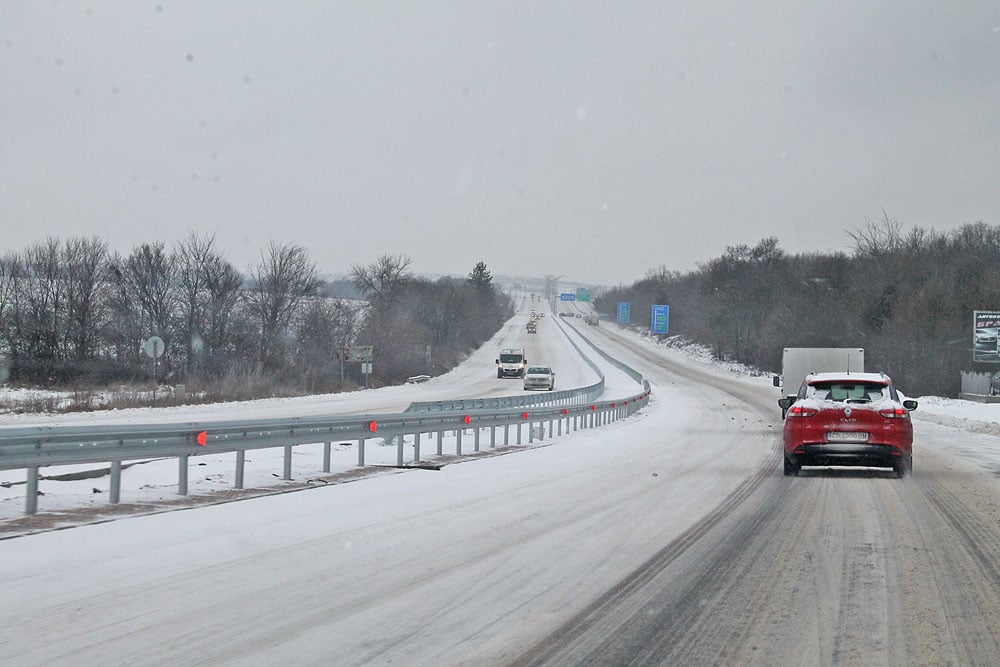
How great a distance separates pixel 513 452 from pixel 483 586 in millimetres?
13877

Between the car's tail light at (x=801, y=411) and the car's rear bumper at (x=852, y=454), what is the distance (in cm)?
49

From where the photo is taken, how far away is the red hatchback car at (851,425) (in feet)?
50.6

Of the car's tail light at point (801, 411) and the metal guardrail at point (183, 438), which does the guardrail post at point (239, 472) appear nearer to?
the metal guardrail at point (183, 438)

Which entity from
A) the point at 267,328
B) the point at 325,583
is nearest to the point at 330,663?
the point at 325,583

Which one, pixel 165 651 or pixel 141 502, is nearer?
pixel 165 651

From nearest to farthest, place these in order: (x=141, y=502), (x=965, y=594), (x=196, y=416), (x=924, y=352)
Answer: (x=965, y=594) → (x=141, y=502) → (x=196, y=416) → (x=924, y=352)

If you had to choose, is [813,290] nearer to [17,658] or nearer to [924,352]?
[924,352]

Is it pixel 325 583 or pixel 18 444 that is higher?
pixel 18 444

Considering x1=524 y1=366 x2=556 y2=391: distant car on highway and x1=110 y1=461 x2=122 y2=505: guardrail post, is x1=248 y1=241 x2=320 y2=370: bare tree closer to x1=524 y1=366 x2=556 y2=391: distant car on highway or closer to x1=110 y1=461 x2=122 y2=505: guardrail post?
x1=524 y1=366 x2=556 y2=391: distant car on highway

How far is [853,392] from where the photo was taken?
51.7 feet

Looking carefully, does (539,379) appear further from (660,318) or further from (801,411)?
(801,411)

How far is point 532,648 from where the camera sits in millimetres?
5750

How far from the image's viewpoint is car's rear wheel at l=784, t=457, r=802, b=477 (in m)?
16.4

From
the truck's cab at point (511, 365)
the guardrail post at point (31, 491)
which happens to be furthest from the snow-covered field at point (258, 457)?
the truck's cab at point (511, 365)
